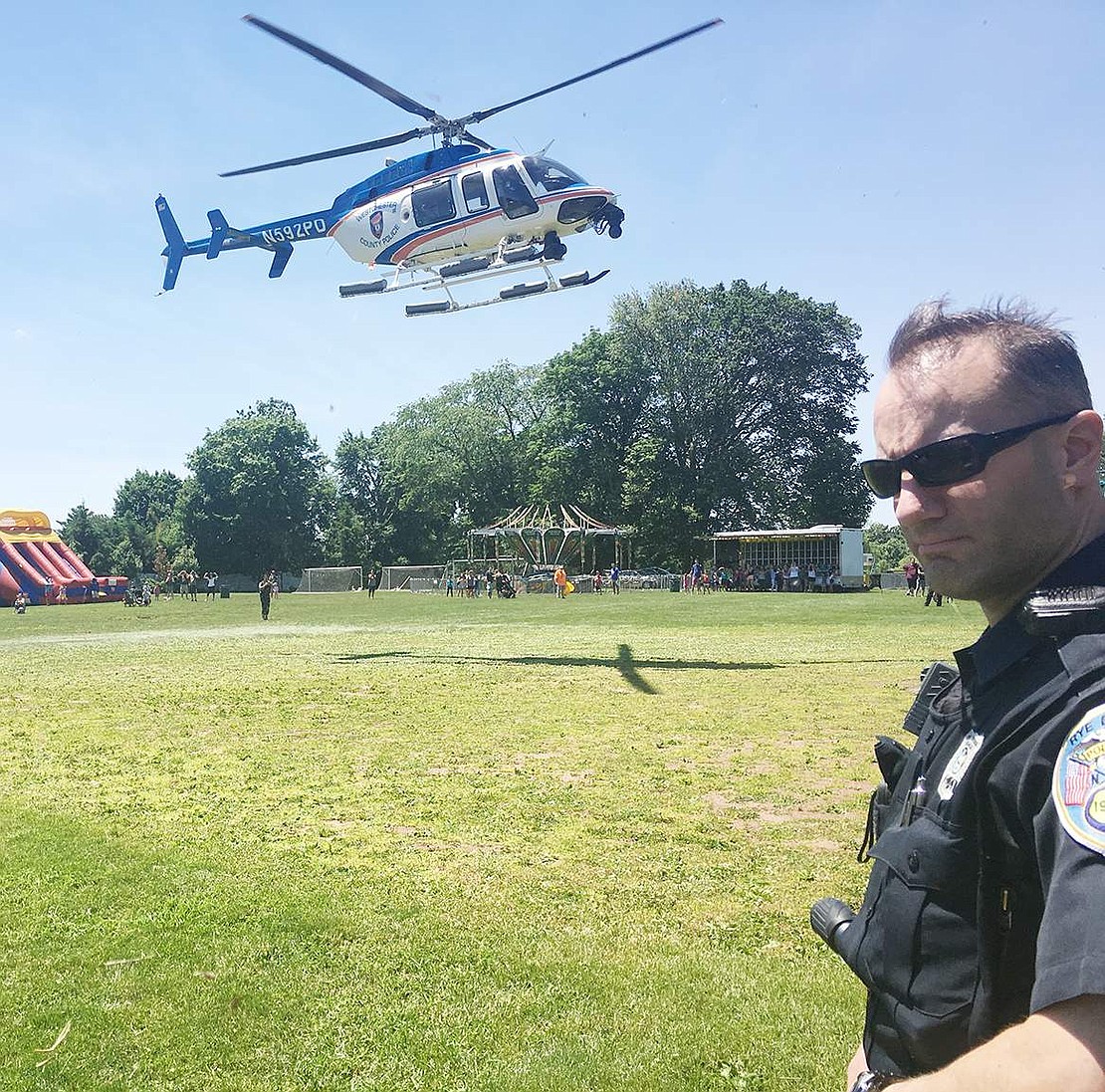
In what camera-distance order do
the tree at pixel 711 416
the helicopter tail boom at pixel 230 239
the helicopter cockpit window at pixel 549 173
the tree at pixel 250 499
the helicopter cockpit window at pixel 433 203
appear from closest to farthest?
1. the helicopter cockpit window at pixel 549 173
2. the helicopter cockpit window at pixel 433 203
3. the helicopter tail boom at pixel 230 239
4. the tree at pixel 711 416
5. the tree at pixel 250 499

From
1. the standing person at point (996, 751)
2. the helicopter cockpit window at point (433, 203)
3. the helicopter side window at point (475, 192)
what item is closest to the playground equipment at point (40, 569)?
the helicopter cockpit window at point (433, 203)

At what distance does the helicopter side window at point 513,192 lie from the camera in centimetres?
2375

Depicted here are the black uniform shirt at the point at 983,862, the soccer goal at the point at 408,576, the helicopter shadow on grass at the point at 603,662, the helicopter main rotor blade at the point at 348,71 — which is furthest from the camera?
the soccer goal at the point at 408,576

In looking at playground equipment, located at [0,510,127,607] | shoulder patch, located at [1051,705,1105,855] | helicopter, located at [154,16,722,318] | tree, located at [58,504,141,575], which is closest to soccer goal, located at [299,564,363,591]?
playground equipment, located at [0,510,127,607]

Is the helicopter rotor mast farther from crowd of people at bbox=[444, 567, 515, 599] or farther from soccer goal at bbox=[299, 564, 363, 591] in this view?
soccer goal at bbox=[299, 564, 363, 591]

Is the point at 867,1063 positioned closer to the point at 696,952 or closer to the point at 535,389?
the point at 696,952

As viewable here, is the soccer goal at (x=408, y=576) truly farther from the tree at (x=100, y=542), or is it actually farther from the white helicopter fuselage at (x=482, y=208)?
the white helicopter fuselage at (x=482, y=208)

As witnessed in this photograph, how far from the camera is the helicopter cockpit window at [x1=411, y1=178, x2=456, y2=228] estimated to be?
24.5 m

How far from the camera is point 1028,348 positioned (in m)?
1.59

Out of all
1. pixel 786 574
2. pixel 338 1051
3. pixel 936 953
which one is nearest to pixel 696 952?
pixel 338 1051

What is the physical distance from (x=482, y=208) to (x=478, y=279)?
1829 millimetres

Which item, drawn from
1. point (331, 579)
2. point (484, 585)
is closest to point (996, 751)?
point (484, 585)

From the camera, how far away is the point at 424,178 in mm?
24969

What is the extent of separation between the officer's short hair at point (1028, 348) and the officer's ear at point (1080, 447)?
3 centimetres
